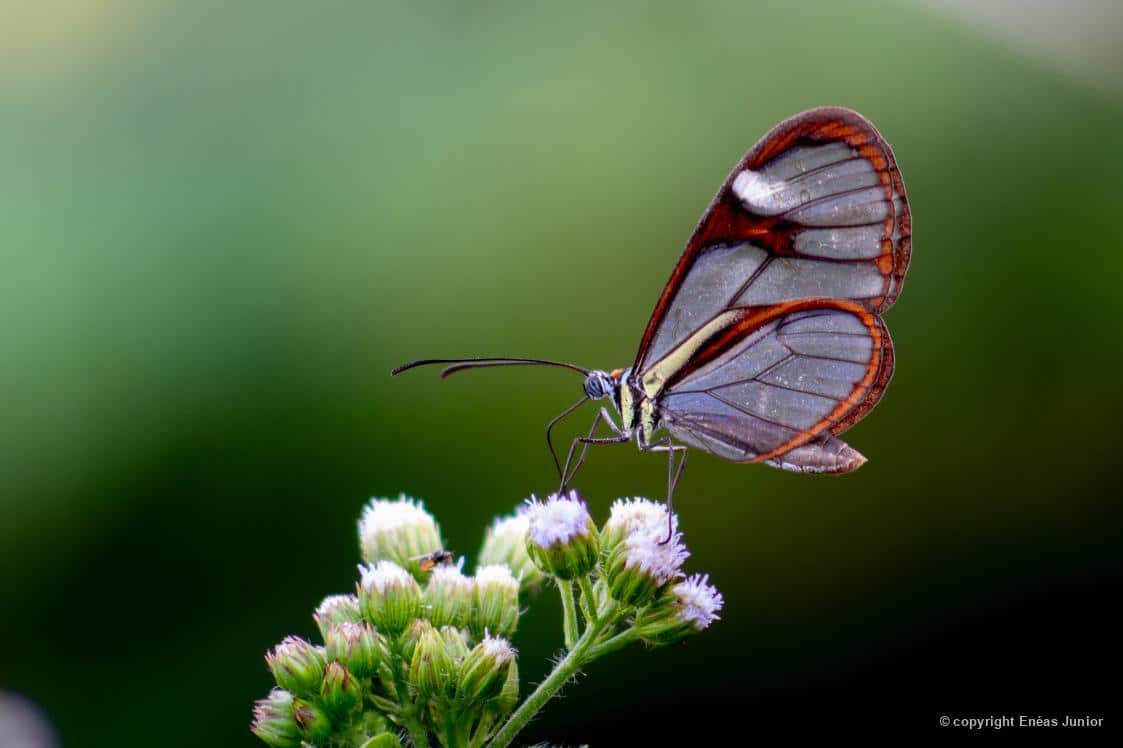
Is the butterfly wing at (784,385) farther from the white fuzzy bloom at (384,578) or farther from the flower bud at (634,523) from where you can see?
the white fuzzy bloom at (384,578)

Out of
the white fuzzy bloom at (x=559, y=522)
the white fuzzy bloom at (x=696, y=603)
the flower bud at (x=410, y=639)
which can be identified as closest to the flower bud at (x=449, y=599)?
the flower bud at (x=410, y=639)

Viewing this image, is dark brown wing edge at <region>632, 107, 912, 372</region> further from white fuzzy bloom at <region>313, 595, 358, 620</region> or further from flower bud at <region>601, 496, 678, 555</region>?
white fuzzy bloom at <region>313, 595, 358, 620</region>

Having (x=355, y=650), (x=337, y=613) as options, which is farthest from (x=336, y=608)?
(x=355, y=650)

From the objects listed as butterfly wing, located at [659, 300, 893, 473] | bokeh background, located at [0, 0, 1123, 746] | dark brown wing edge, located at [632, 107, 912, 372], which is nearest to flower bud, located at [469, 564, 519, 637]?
butterfly wing, located at [659, 300, 893, 473]

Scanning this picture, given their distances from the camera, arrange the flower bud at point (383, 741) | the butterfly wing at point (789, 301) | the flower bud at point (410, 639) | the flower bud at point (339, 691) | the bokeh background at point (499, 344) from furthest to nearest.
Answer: the bokeh background at point (499, 344)
the butterfly wing at point (789, 301)
the flower bud at point (410, 639)
the flower bud at point (339, 691)
the flower bud at point (383, 741)

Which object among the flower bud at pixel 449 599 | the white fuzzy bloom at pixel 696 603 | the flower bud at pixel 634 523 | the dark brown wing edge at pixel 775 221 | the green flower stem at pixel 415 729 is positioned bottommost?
the green flower stem at pixel 415 729

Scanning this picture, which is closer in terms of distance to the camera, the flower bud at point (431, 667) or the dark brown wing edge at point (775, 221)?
the flower bud at point (431, 667)

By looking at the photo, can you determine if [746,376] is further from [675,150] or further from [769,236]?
[675,150]
